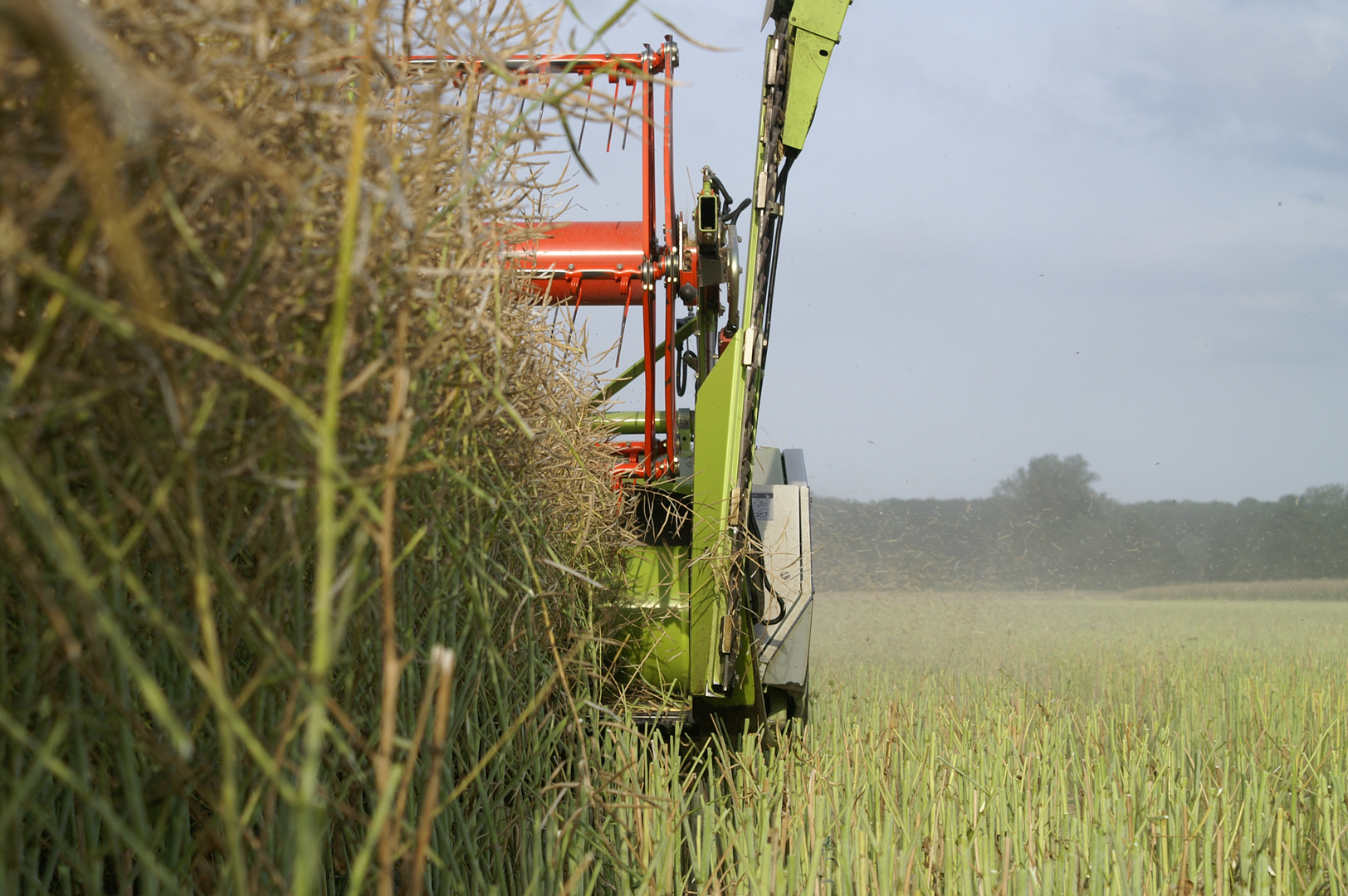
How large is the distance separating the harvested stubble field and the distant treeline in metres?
16.0

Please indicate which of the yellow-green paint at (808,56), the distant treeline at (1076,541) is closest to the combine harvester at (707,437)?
the yellow-green paint at (808,56)

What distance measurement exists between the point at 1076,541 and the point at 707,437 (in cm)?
3584

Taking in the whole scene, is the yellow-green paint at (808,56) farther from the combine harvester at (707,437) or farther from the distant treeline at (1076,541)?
the distant treeline at (1076,541)

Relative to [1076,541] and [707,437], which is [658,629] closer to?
[707,437]

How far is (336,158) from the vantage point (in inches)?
48.2

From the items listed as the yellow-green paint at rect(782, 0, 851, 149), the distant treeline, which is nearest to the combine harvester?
the yellow-green paint at rect(782, 0, 851, 149)

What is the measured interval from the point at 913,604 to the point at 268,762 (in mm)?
17883

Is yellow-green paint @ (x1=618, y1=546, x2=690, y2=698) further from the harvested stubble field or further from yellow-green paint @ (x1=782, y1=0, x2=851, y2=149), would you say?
yellow-green paint @ (x1=782, y1=0, x2=851, y2=149)

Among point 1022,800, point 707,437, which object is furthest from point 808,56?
point 1022,800

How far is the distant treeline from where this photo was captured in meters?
25.7

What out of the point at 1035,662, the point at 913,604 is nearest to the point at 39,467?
the point at 1035,662

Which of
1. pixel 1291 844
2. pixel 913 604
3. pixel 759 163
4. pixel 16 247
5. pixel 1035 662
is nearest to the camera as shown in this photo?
pixel 16 247

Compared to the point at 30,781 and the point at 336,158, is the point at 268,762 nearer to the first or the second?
the point at 30,781

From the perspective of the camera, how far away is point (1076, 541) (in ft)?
118
